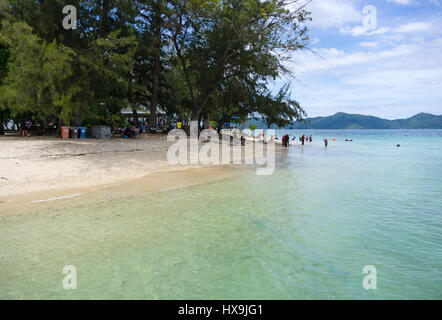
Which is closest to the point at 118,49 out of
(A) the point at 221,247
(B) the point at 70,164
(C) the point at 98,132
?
(C) the point at 98,132

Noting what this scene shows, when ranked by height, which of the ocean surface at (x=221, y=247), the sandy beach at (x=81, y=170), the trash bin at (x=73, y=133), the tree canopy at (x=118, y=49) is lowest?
the ocean surface at (x=221, y=247)

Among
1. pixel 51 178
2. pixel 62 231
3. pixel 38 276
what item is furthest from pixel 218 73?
pixel 38 276

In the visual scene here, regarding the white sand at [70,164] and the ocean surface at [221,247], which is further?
the white sand at [70,164]

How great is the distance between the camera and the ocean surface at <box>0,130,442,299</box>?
18.0 feet

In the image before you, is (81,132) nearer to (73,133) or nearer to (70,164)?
(73,133)

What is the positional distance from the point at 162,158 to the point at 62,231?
12.7m

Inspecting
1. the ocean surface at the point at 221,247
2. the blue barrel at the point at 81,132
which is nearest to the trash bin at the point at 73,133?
the blue barrel at the point at 81,132

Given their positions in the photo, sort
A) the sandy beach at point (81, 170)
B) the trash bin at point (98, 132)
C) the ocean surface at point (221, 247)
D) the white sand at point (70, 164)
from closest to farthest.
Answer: the ocean surface at point (221, 247) → the sandy beach at point (81, 170) → the white sand at point (70, 164) → the trash bin at point (98, 132)

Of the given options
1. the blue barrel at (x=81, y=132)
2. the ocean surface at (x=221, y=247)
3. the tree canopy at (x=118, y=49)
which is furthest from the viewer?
the blue barrel at (x=81, y=132)

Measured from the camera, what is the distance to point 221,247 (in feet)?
24.0

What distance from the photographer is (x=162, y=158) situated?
20.4 m

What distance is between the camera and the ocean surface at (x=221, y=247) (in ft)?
18.0

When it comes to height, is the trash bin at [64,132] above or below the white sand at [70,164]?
above

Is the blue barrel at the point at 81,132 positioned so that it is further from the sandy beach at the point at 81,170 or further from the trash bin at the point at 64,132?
the sandy beach at the point at 81,170
